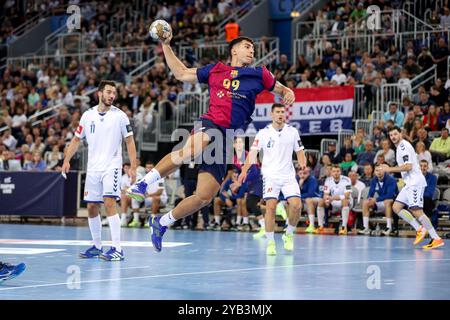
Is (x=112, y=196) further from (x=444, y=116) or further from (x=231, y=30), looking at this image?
(x=231, y=30)

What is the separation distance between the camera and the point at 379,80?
22109mm

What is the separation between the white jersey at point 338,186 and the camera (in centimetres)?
1924

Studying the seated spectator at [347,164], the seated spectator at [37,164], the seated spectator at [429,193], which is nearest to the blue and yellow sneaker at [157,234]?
the seated spectator at [429,193]

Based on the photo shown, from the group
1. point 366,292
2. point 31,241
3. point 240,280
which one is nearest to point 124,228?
point 31,241

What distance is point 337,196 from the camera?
63.1ft

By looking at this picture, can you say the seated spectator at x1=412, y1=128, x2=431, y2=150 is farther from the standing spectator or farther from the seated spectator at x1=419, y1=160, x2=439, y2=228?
the standing spectator

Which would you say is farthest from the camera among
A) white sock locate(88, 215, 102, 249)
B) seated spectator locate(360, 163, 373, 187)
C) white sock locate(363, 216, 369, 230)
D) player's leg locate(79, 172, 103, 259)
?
seated spectator locate(360, 163, 373, 187)

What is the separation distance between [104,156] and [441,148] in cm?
1034

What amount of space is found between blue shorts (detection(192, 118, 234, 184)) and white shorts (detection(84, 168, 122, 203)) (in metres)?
2.51

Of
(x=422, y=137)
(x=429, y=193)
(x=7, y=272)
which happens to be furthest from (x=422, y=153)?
(x=7, y=272)

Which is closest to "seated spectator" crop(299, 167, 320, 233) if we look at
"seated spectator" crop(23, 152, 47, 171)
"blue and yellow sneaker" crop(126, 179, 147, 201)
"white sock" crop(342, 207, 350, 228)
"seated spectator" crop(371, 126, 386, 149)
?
"white sock" crop(342, 207, 350, 228)

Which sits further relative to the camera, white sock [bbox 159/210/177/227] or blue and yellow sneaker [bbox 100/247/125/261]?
blue and yellow sneaker [bbox 100/247/125/261]

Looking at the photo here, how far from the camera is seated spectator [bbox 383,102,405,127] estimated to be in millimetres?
20594
